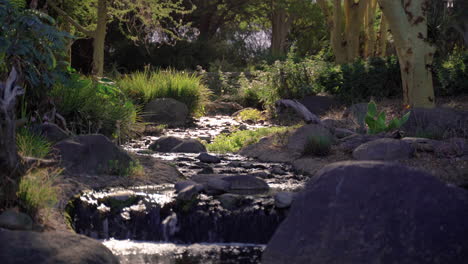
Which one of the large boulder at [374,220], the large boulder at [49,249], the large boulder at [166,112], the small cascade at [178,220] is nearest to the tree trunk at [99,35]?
the large boulder at [166,112]

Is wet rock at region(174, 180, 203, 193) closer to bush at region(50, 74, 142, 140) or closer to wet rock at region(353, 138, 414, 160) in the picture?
wet rock at region(353, 138, 414, 160)

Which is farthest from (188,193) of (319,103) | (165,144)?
(319,103)

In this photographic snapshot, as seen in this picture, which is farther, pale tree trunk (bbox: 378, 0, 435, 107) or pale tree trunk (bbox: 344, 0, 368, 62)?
pale tree trunk (bbox: 344, 0, 368, 62)

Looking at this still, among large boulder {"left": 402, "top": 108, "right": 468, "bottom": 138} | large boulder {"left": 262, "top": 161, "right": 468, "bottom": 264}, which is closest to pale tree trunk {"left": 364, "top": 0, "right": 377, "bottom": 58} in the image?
large boulder {"left": 402, "top": 108, "right": 468, "bottom": 138}

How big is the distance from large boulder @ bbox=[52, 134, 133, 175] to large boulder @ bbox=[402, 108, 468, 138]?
16.3ft

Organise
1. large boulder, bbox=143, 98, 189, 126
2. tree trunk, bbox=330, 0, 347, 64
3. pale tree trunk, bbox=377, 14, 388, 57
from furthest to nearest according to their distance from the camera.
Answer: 1. pale tree trunk, bbox=377, 14, 388, 57
2. tree trunk, bbox=330, 0, 347, 64
3. large boulder, bbox=143, 98, 189, 126

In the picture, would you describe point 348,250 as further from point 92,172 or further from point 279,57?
point 279,57

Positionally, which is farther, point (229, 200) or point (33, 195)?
point (229, 200)

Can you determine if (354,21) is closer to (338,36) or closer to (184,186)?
(338,36)

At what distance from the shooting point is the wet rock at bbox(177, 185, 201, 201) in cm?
636

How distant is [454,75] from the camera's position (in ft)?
47.4

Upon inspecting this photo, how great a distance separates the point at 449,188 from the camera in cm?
462

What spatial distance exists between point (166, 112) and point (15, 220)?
10.2m

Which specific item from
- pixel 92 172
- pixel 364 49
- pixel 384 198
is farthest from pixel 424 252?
pixel 364 49
